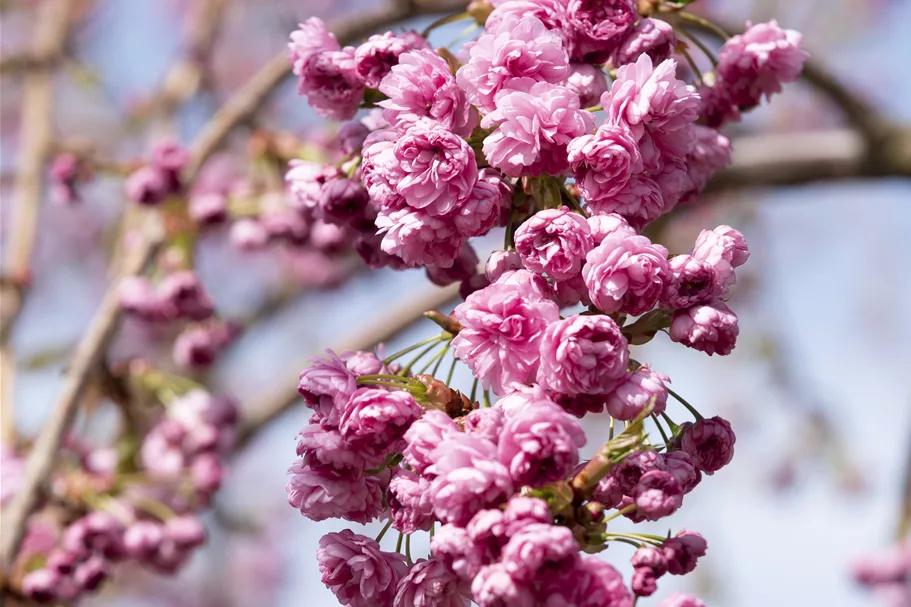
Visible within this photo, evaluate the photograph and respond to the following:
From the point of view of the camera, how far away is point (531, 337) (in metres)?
1.20

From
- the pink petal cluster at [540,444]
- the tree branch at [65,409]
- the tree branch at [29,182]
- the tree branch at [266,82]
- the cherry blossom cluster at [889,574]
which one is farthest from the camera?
the cherry blossom cluster at [889,574]

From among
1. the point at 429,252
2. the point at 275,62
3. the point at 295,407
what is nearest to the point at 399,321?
the point at 295,407

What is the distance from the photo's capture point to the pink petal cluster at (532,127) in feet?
4.10

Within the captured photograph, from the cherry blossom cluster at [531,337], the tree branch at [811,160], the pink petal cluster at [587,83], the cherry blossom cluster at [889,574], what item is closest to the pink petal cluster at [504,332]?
the cherry blossom cluster at [531,337]

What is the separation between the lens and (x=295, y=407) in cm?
421

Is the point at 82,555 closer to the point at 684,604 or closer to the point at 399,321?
the point at 399,321

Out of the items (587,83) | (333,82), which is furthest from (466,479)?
(333,82)

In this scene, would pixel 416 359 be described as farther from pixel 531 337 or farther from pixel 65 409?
pixel 65 409

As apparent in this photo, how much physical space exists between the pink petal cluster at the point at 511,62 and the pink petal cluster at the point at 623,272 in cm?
29

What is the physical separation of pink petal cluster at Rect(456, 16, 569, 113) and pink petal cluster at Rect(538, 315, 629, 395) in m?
0.37

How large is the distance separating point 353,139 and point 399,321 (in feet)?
7.97

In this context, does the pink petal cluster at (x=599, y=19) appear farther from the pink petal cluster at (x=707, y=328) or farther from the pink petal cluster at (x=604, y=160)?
the pink petal cluster at (x=707, y=328)

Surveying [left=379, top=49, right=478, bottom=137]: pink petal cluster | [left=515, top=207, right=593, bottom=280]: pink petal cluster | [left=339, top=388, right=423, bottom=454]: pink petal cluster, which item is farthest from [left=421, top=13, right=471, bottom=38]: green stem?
[left=339, top=388, right=423, bottom=454]: pink petal cluster

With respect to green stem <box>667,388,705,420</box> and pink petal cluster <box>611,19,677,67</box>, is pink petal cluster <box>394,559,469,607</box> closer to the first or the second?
green stem <box>667,388,705,420</box>
